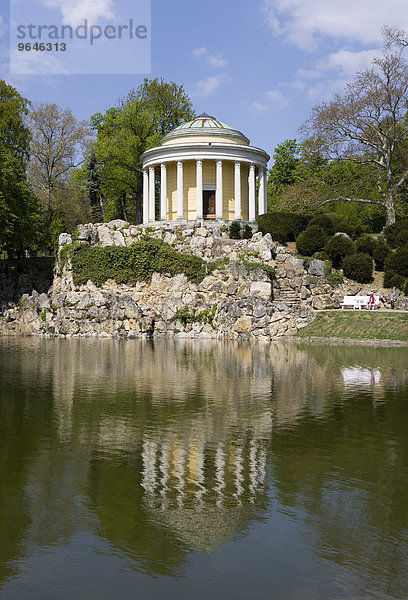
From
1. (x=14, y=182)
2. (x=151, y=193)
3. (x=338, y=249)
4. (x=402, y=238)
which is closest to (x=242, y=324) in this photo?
(x=338, y=249)

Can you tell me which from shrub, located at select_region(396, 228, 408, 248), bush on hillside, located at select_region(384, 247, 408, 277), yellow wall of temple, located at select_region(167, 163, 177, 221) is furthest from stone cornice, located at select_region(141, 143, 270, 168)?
bush on hillside, located at select_region(384, 247, 408, 277)

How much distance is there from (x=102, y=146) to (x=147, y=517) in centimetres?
5592

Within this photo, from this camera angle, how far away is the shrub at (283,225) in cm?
4881

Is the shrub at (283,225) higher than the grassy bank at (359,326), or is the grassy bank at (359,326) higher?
the shrub at (283,225)

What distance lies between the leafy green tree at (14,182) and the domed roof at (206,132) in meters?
13.3

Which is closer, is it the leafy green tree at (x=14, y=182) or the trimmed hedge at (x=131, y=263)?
the trimmed hedge at (x=131, y=263)

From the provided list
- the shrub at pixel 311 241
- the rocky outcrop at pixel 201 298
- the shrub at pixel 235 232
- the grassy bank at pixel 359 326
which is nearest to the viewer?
the grassy bank at pixel 359 326

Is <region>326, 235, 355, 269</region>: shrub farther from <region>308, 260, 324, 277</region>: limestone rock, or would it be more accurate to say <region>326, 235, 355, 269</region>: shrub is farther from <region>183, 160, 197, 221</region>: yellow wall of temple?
<region>183, 160, 197, 221</region>: yellow wall of temple

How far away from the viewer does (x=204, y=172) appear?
178ft

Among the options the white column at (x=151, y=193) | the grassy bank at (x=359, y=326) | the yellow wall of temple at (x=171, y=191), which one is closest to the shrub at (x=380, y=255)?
the grassy bank at (x=359, y=326)

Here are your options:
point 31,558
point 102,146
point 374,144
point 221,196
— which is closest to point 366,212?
point 374,144

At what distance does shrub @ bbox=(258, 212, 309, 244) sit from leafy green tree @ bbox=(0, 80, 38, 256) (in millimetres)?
20565

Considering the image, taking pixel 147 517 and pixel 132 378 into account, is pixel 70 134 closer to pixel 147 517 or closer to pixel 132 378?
pixel 132 378

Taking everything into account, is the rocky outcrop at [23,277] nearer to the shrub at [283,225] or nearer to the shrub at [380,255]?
the shrub at [283,225]
